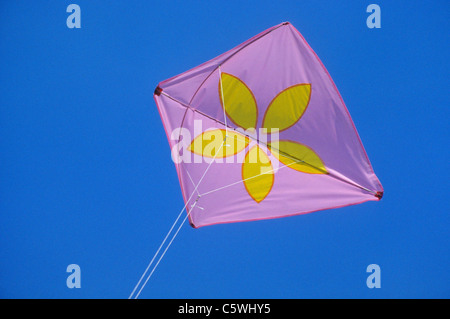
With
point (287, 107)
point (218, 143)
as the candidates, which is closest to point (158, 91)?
point (218, 143)

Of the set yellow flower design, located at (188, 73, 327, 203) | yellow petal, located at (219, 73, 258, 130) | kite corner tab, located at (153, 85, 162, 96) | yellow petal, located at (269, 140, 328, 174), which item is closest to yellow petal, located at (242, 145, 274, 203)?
yellow flower design, located at (188, 73, 327, 203)

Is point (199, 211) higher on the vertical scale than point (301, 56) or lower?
lower

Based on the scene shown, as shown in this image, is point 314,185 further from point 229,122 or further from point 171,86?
point 171,86

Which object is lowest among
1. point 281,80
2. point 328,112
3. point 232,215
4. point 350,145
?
point 232,215

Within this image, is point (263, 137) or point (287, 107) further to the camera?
point (263, 137)

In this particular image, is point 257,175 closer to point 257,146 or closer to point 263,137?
point 257,146

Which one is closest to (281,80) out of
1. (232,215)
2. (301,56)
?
(301,56)

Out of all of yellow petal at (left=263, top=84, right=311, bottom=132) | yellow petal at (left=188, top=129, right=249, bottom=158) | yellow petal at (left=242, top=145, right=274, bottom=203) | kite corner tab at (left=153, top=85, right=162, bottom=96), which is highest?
kite corner tab at (left=153, top=85, right=162, bottom=96)

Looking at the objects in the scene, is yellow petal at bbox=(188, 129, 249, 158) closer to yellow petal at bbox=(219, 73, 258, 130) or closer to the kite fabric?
the kite fabric
